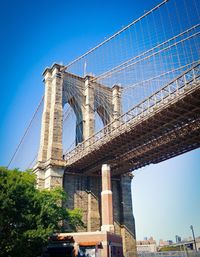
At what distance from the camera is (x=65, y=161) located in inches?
1302

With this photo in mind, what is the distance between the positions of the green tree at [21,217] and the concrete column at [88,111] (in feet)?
51.1

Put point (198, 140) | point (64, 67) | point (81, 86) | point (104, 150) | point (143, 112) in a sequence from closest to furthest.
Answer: point (143, 112)
point (198, 140)
point (104, 150)
point (64, 67)
point (81, 86)

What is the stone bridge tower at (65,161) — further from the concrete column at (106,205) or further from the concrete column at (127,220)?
the concrete column at (106,205)

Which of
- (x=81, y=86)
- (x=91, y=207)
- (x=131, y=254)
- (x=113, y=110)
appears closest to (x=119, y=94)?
(x=113, y=110)

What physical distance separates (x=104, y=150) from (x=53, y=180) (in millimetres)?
6776

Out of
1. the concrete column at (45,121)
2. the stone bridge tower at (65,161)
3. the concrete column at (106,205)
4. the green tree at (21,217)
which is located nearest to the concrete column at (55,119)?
the stone bridge tower at (65,161)

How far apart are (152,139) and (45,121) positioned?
14569mm

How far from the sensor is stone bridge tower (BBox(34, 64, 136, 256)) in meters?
32.7

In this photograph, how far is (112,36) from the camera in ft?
112

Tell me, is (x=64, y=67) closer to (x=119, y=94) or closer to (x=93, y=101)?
(x=93, y=101)

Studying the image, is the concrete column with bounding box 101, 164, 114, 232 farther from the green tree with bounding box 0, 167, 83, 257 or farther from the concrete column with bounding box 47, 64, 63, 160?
the concrete column with bounding box 47, 64, 63, 160

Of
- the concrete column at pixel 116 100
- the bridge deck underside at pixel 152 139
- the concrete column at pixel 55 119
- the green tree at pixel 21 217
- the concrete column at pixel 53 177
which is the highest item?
the concrete column at pixel 116 100

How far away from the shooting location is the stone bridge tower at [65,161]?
3266 cm

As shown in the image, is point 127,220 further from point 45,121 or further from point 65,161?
point 45,121
